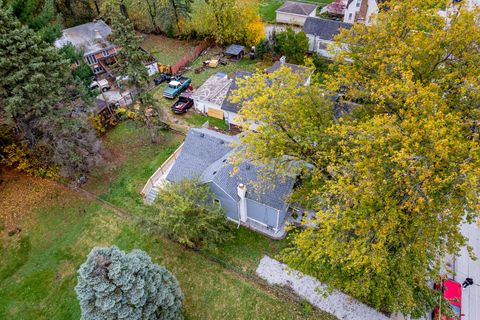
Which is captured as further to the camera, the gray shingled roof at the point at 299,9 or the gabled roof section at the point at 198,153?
the gray shingled roof at the point at 299,9

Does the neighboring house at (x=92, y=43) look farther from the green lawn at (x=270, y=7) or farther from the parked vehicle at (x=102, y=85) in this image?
the green lawn at (x=270, y=7)

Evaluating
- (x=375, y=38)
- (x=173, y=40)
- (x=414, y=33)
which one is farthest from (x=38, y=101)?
(x=173, y=40)

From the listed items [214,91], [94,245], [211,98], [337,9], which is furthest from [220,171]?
[337,9]

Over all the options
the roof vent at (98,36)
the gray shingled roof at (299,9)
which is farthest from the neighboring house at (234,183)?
the gray shingled roof at (299,9)

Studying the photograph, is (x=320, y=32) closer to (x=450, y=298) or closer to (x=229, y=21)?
(x=229, y=21)

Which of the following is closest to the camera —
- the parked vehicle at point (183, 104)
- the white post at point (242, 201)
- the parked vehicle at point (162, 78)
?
the white post at point (242, 201)

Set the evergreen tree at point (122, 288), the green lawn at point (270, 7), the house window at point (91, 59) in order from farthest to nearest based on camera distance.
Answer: the green lawn at point (270, 7)
the house window at point (91, 59)
the evergreen tree at point (122, 288)
